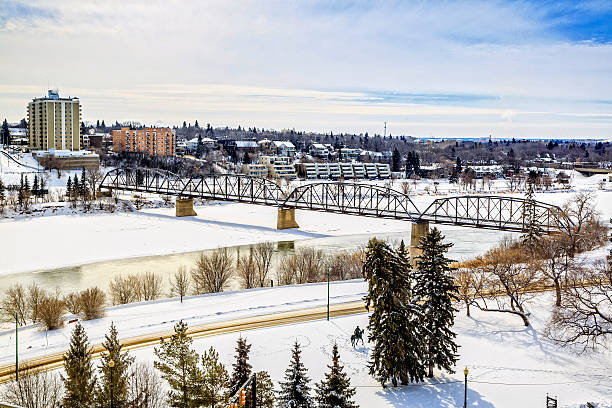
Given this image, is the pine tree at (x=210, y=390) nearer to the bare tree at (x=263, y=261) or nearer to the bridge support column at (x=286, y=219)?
the bare tree at (x=263, y=261)

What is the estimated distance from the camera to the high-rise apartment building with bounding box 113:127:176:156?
169625 mm

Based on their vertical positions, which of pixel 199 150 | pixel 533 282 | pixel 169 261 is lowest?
pixel 169 261

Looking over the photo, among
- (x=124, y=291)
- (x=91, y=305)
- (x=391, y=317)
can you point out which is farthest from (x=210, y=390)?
(x=124, y=291)

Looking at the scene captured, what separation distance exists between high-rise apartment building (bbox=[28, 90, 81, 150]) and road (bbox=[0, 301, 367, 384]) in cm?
13001

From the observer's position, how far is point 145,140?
17162 cm

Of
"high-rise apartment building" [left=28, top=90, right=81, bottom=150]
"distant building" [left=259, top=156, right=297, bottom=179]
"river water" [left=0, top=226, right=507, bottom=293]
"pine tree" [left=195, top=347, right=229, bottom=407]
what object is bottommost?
"river water" [left=0, top=226, right=507, bottom=293]

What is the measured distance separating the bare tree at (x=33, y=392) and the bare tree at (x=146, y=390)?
2381 mm

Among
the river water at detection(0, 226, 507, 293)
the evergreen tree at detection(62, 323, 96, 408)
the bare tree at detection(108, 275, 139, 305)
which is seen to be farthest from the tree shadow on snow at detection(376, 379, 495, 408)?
the river water at detection(0, 226, 507, 293)

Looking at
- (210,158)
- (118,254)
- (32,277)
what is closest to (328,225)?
(118,254)

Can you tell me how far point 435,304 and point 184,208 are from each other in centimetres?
6218

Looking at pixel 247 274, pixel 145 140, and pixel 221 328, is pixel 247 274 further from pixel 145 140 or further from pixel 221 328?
pixel 145 140

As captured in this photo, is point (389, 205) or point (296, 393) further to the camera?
point (389, 205)

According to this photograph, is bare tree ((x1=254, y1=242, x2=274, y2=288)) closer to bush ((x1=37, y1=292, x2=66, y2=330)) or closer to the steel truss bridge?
the steel truss bridge

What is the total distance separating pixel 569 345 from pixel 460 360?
597 centimetres
